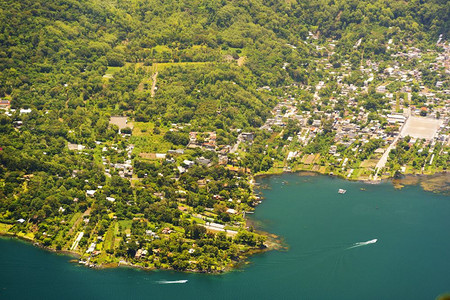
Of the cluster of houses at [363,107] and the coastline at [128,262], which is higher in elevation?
the cluster of houses at [363,107]

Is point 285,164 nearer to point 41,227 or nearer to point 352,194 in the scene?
point 352,194

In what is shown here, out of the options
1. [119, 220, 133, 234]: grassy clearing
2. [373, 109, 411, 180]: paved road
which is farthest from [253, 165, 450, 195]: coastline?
[119, 220, 133, 234]: grassy clearing

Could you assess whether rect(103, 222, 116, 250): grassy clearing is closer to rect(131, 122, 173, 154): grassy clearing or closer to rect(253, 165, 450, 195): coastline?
rect(131, 122, 173, 154): grassy clearing

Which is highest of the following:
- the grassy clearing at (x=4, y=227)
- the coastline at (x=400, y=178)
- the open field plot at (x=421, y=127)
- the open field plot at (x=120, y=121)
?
the open field plot at (x=421, y=127)

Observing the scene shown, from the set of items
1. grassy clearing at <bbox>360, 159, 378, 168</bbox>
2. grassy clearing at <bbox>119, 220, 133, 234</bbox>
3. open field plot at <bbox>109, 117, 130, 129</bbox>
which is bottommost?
grassy clearing at <bbox>119, 220, 133, 234</bbox>

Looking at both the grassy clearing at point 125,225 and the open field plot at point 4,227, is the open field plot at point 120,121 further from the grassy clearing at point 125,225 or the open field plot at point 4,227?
the open field plot at point 4,227

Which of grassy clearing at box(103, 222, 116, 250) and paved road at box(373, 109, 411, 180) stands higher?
paved road at box(373, 109, 411, 180)

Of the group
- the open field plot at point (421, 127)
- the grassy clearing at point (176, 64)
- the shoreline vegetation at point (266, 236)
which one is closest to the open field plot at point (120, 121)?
the grassy clearing at point (176, 64)
